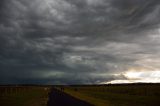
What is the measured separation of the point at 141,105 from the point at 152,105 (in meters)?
2.12

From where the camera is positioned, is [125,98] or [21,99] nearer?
[21,99]

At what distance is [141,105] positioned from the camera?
42562mm

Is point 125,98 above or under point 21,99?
under

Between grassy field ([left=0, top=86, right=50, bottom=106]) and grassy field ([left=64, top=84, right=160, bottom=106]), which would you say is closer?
grassy field ([left=0, top=86, right=50, bottom=106])

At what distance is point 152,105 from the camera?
43.6 metres

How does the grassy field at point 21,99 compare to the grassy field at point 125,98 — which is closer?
the grassy field at point 21,99
